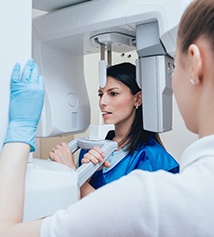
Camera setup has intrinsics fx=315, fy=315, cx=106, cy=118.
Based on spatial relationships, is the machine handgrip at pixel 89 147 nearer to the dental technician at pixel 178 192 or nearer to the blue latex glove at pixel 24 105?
the blue latex glove at pixel 24 105

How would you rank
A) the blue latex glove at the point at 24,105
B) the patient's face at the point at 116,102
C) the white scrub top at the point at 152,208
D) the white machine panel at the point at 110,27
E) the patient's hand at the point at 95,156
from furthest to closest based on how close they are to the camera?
the patient's face at the point at 116,102 < the patient's hand at the point at 95,156 < the white machine panel at the point at 110,27 < the blue latex glove at the point at 24,105 < the white scrub top at the point at 152,208

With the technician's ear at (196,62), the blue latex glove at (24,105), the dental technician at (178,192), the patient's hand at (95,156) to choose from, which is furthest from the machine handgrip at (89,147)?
the technician's ear at (196,62)

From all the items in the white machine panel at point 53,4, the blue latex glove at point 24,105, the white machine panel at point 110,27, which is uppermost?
the white machine panel at point 53,4

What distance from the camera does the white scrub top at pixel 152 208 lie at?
1.50ft

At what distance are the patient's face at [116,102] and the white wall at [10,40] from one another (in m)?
0.77

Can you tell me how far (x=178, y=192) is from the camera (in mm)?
463

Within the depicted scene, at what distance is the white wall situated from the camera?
0.76 meters

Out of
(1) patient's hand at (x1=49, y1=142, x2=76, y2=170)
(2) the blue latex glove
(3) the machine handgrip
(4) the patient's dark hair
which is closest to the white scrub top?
(2) the blue latex glove

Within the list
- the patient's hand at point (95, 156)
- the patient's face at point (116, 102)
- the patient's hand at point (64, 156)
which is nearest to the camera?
the patient's hand at point (95, 156)

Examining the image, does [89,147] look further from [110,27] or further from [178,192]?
[178,192]

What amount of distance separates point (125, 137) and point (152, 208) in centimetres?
114

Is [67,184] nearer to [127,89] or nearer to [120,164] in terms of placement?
[120,164]

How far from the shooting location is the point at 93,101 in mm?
2236

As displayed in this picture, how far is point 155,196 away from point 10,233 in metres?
0.27
